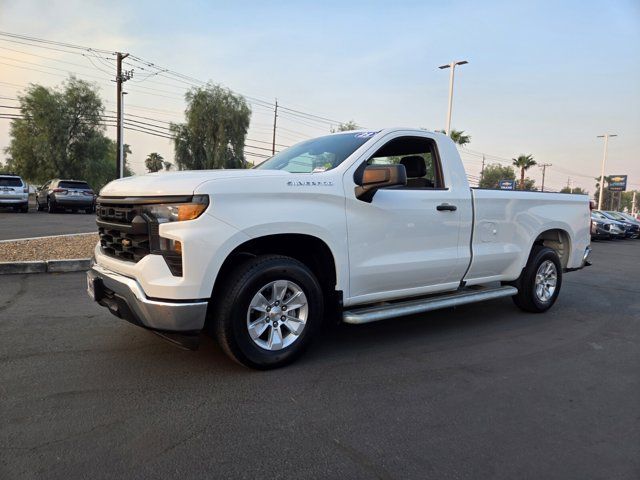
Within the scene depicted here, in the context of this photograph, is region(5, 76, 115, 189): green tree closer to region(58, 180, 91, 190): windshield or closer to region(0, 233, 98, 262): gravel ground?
region(58, 180, 91, 190): windshield

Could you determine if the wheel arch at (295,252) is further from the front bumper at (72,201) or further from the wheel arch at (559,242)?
the front bumper at (72,201)

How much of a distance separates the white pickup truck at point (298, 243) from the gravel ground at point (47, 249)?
4567 mm

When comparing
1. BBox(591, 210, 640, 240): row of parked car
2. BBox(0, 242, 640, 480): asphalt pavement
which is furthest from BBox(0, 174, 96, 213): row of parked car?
BBox(591, 210, 640, 240): row of parked car

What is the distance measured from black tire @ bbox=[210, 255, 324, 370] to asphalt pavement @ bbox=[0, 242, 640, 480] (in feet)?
0.48

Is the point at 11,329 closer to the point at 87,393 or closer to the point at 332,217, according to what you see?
the point at 87,393

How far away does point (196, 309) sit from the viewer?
3.25 metres

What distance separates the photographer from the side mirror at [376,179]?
3826 millimetres

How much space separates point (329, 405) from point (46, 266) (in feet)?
19.7

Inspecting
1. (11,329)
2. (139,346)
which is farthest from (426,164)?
(11,329)

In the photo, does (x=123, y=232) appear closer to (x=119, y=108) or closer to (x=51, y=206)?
(x=51, y=206)

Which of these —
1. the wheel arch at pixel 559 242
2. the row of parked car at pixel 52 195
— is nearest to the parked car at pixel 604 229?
the wheel arch at pixel 559 242

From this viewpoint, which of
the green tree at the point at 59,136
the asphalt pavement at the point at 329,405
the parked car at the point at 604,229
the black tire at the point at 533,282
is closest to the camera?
the asphalt pavement at the point at 329,405

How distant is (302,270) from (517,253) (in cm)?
299

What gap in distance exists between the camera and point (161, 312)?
3.22m
